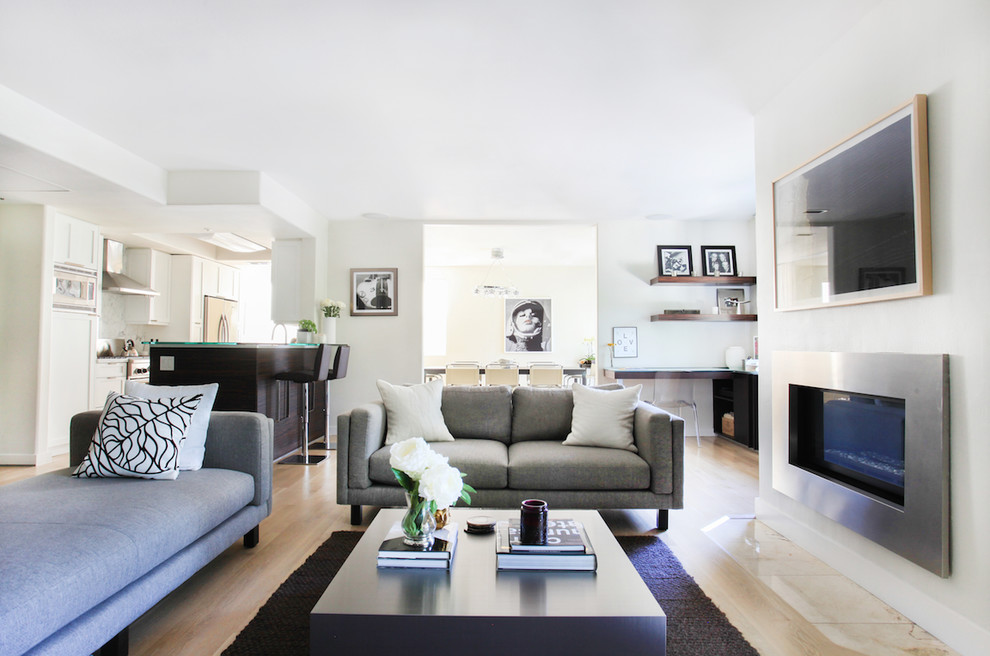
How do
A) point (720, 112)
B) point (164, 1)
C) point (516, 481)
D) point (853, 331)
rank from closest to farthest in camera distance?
point (164, 1) → point (853, 331) → point (516, 481) → point (720, 112)

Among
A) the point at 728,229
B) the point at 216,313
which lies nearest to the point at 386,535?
the point at 728,229

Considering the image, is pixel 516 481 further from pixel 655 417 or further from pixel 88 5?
pixel 88 5

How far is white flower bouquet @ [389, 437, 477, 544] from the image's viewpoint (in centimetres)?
173

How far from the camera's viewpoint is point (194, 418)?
260cm

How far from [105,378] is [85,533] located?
4.96 m

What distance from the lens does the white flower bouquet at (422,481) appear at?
1.73 meters

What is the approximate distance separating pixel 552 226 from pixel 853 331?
14.5ft

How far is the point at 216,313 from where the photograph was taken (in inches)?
309

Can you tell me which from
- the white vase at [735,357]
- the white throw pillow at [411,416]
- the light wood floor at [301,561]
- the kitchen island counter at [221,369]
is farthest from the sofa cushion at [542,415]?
the white vase at [735,357]

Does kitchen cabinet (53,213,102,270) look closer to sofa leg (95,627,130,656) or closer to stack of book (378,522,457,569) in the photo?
sofa leg (95,627,130,656)

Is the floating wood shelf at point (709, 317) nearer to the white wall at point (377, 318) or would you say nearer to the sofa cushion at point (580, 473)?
the white wall at point (377, 318)

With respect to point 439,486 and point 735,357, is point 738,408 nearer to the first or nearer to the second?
point 735,357

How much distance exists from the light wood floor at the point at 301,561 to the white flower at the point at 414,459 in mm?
894

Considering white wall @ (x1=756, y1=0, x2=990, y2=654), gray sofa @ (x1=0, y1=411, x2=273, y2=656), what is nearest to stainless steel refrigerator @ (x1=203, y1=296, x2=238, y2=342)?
gray sofa @ (x1=0, y1=411, x2=273, y2=656)
